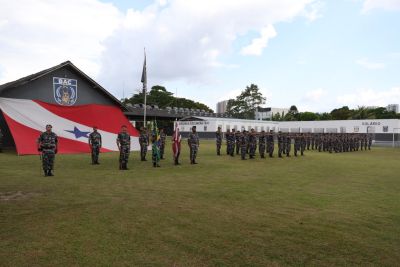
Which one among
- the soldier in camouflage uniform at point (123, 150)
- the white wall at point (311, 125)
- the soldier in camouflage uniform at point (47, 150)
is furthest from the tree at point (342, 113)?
the soldier in camouflage uniform at point (47, 150)


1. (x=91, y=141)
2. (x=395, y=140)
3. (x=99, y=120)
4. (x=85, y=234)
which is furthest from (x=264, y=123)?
(x=85, y=234)

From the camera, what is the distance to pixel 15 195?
7.67 metres

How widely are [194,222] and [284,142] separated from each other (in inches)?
646

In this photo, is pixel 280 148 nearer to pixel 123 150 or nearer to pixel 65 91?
pixel 123 150

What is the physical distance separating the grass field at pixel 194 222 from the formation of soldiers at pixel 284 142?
8.80 meters

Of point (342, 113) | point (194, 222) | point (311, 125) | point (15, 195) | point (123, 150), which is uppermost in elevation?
point (342, 113)

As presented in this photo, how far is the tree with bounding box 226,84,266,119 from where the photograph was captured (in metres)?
74.6

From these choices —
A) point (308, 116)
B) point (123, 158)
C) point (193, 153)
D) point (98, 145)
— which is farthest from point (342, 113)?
point (123, 158)

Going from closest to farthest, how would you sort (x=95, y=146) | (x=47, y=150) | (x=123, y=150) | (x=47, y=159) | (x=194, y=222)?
1. (x=194, y=222)
2. (x=47, y=159)
3. (x=47, y=150)
4. (x=123, y=150)
5. (x=95, y=146)

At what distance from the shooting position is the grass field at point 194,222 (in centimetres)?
446

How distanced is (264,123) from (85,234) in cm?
4771

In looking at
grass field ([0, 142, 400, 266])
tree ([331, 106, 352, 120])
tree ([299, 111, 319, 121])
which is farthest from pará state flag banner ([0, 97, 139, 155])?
tree ([331, 106, 352, 120])

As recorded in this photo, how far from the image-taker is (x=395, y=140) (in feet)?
131

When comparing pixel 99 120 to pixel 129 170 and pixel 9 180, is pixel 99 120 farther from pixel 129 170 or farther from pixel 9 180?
pixel 9 180
